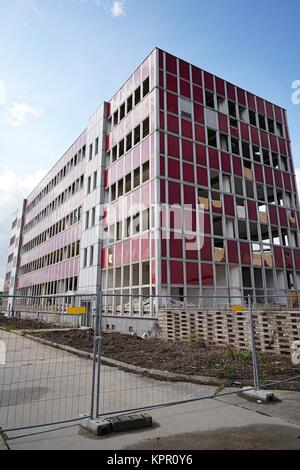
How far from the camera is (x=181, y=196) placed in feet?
66.1

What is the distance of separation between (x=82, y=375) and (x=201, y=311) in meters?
6.67

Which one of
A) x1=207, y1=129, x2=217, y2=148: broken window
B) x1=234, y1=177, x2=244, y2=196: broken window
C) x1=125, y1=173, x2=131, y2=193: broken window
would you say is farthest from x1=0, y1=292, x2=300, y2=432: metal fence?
x1=207, y1=129, x2=217, y2=148: broken window

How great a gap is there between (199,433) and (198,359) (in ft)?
17.7

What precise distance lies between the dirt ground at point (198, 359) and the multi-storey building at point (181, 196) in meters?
5.59

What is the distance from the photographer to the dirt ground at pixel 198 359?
7551 mm

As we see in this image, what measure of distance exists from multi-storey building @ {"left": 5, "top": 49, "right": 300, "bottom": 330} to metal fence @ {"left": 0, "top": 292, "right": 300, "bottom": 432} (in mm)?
5508

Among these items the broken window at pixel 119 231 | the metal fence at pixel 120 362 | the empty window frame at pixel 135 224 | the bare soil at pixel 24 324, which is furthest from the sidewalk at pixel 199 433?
the broken window at pixel 119 231

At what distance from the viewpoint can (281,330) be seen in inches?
403

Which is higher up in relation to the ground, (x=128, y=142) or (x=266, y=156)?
(x=266, y=156)

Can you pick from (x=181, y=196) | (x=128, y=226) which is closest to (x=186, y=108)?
(x=181, y=196)

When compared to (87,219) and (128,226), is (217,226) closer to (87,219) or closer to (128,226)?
(128,226)

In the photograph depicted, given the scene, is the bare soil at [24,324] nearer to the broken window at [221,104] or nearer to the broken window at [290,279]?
the broken window at [290,279]
